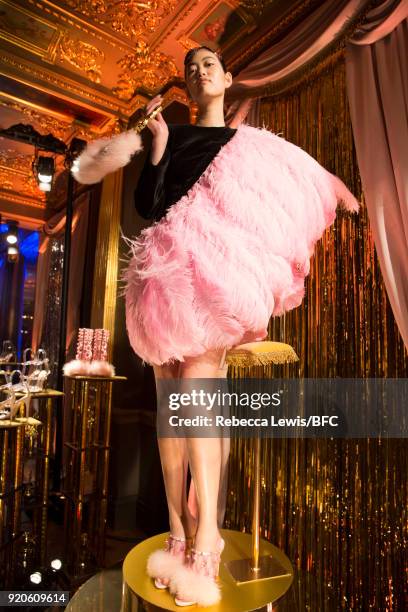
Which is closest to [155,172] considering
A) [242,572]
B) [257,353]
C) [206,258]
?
[206,258]

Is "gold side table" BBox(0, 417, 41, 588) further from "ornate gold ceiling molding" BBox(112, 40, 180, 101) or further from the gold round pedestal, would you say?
"ornate gold ceiling molding" BBox(112, 40, 180, 101)

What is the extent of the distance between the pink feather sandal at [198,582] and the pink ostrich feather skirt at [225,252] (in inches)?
18.1

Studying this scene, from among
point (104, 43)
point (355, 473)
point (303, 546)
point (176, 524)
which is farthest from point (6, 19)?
point (303, 546)

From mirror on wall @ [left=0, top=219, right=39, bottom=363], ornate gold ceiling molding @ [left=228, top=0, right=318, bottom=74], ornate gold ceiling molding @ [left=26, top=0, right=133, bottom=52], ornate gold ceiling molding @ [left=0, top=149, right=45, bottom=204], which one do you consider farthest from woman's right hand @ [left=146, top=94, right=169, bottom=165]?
mirror on wall @ [left=0, top=219, right=39, bottom=363]

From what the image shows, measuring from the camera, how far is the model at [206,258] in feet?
3.01

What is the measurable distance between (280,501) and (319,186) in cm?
137

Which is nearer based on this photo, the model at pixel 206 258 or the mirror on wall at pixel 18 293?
the model at pixel 206 258

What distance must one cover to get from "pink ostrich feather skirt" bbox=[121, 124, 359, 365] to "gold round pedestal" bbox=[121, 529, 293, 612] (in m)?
0.55

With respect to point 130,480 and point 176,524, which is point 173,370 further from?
point 130,480

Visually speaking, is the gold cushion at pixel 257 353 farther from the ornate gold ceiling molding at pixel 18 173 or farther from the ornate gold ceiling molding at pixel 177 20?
the ornate gold ceiling molding at pixel 18 173

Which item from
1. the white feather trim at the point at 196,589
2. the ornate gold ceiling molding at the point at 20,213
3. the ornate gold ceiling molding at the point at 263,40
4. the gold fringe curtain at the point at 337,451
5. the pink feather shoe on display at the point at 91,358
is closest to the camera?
the white feather trim at the point at 196,589

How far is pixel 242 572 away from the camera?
1089mm

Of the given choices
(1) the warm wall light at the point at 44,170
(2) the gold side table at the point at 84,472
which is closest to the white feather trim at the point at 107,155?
(2) the gold side table at the point at 84,472

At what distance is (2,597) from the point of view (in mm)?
1369
